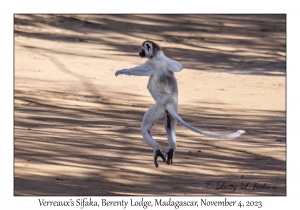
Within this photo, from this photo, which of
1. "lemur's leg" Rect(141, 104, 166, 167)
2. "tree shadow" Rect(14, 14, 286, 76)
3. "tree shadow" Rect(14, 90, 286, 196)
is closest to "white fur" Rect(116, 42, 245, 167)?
"lemur's leg" Rect(141, 104, 166, 167)

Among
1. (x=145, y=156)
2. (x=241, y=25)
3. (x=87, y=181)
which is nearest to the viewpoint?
(x=87, y=181)

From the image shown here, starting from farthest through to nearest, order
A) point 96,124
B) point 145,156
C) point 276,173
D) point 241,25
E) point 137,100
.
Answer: point 241,25 < point 137,100 < point 96,124 < point 145,156 < point 276,173

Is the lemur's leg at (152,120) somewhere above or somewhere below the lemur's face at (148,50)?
below

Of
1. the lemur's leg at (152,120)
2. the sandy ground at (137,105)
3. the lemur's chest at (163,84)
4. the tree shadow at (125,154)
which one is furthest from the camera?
the sandy ground at (137,105)

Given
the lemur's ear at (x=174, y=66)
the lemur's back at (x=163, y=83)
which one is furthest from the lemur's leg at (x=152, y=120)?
the lemur's ear at (x=174, y=66)

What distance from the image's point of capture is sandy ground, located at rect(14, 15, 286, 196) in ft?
34.9

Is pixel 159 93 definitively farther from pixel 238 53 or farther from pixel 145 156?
pixel 238 53

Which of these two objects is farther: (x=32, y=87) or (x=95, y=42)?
(x=95, y=42)

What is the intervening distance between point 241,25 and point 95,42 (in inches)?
328

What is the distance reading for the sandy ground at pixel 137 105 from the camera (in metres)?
10.6

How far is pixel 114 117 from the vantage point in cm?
1606

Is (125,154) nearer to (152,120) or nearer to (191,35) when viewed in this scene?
(152,120)

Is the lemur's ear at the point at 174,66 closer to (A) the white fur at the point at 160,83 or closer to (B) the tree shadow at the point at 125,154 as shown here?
(A) the white fur at the point at 160,83

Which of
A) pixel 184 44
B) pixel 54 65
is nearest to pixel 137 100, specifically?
pixel 54 65
